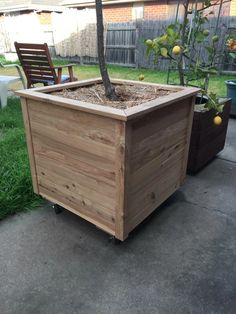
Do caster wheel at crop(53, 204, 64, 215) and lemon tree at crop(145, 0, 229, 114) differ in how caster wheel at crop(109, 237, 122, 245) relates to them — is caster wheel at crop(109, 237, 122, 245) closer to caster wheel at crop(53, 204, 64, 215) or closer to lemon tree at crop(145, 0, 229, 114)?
caster wheel at crop(53, 204, 64, 215)

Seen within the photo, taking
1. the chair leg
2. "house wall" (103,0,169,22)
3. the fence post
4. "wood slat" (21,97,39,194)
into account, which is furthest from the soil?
"house wall" (103,0,169,22)

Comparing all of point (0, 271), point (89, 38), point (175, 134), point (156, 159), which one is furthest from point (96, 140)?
point (89, 38)

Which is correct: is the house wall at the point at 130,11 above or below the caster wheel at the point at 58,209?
above

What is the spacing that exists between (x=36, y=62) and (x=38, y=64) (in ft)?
0.14

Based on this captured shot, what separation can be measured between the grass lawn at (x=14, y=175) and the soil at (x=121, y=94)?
0.83 m

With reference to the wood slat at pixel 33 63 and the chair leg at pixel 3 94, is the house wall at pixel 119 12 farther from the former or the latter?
the chair leg at pixel 3 94

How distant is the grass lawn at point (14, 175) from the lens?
2.11 metres

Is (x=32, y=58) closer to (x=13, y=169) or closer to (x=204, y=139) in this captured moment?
(x=13, y=169)

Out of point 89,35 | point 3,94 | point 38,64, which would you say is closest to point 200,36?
point 38,64

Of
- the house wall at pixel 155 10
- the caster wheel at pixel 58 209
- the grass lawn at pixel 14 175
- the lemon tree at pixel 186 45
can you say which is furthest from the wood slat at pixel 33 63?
the house wall at pixel 155 10

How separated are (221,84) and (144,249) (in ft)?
17.0

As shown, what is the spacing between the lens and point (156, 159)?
68.8 inches

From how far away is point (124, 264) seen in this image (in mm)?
1638

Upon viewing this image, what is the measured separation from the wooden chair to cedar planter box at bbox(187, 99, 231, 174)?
8.36 feet
